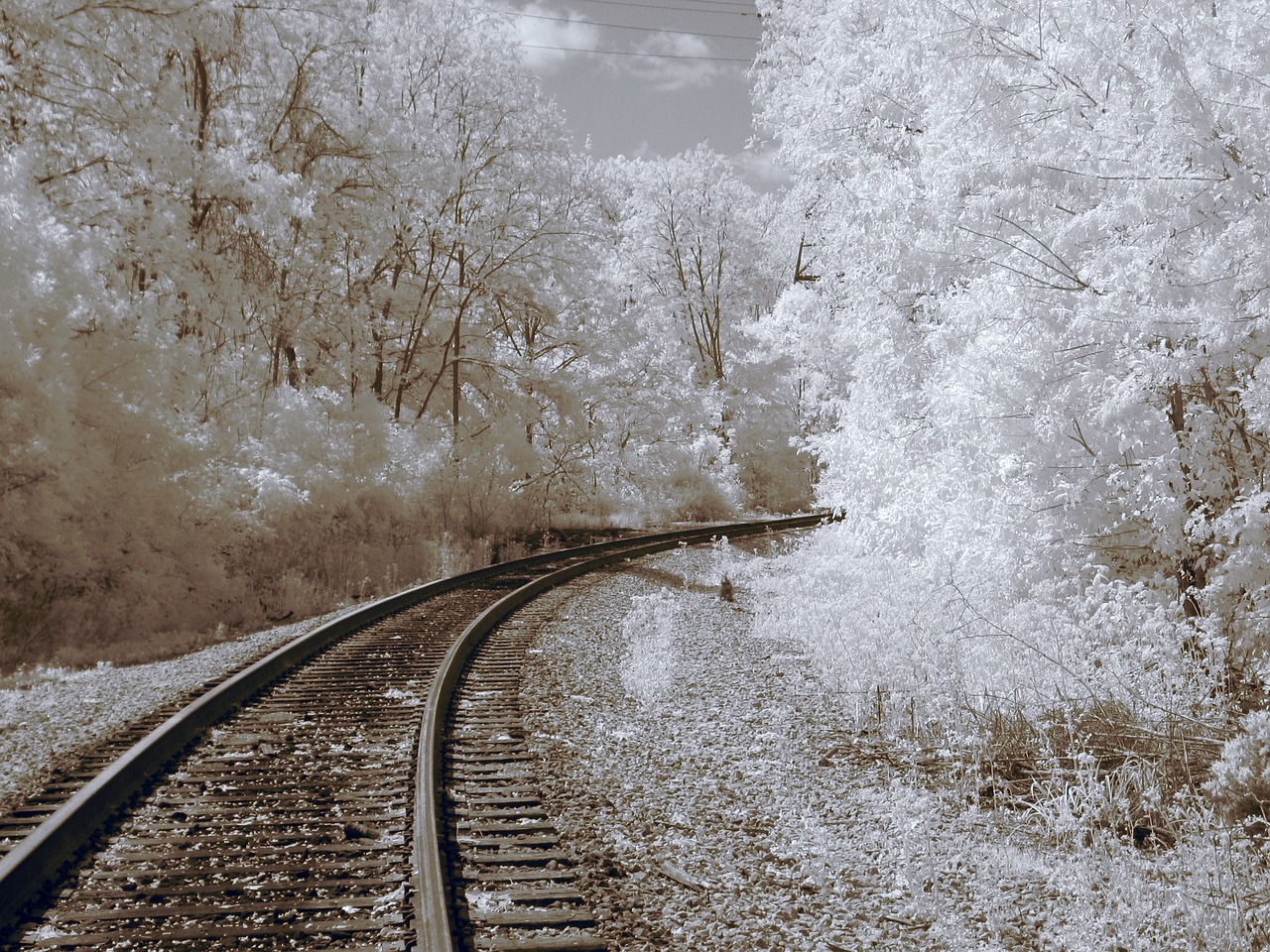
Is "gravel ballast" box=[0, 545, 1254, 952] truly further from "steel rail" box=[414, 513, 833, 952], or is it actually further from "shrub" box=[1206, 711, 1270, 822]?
"steel rail" box=[414, 513, 833, 952]

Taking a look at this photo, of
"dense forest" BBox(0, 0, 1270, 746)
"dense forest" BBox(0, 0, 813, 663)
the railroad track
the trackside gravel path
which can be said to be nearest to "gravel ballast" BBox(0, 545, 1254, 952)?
the trackside gravel path

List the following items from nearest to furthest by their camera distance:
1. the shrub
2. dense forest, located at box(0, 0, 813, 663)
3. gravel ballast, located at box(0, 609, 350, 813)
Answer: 1. the shrub
2. gravel ballast, located at box(0, 609, 350, 813)
3. dense forest, located at box(0, 0, 813, 663)

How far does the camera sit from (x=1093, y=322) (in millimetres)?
6191

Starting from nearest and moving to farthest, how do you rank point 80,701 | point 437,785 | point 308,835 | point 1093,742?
point 308,835
point 437,785
point 1093,742
point 80,701

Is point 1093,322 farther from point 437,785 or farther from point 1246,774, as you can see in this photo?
point 437,785

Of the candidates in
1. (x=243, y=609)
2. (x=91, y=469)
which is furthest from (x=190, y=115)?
(x=243, y=609)

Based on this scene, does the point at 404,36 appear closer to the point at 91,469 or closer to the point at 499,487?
the point at 499,487

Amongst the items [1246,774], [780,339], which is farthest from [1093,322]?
[780,339]

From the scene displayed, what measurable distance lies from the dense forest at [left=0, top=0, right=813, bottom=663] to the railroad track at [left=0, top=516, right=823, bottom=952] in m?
5.61

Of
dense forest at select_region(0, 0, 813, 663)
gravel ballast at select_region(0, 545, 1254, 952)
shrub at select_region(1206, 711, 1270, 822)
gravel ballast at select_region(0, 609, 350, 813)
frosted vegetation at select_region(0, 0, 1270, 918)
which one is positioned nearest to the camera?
gravel ballast at select_region(0, 545, 1254, 952)

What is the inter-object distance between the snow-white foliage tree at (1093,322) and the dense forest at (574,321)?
3cm

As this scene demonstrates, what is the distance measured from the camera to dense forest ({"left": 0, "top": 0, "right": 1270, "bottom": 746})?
5.95 metres

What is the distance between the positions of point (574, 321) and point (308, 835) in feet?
76.7

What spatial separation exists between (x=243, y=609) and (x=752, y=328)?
11619 mm
